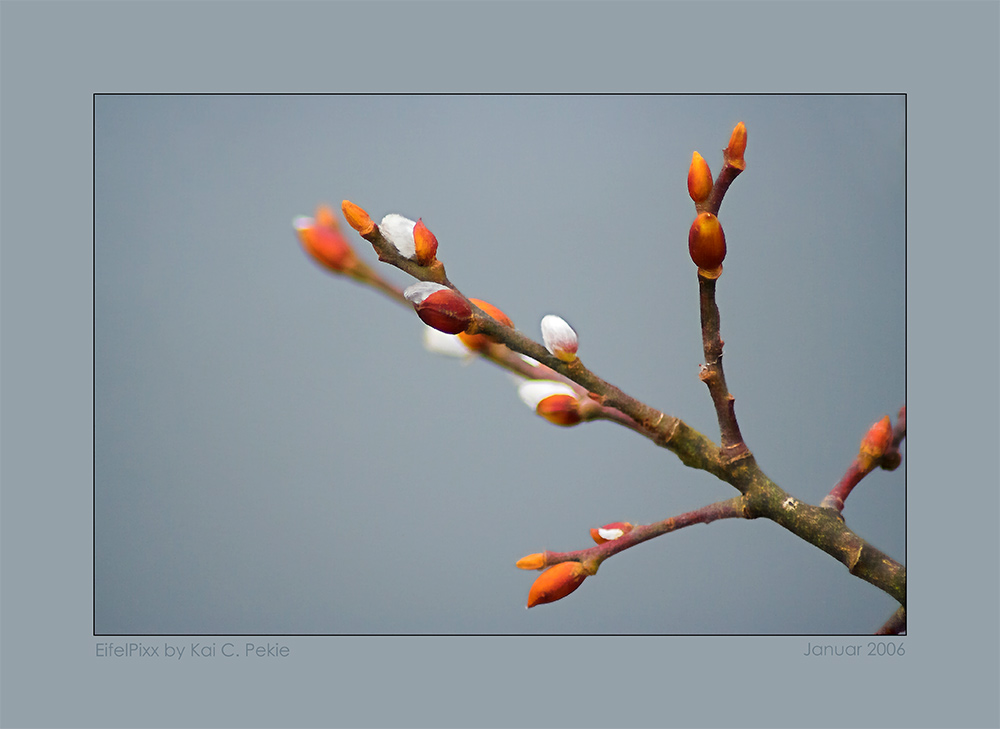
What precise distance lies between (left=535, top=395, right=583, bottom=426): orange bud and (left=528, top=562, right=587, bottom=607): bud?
0.11 metres

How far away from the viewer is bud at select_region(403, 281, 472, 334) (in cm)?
49

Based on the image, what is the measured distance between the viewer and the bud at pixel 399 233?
0.50 meters

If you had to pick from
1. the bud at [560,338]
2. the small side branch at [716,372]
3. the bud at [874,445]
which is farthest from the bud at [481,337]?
the bud at [874,445]

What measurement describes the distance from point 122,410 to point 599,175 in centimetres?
71

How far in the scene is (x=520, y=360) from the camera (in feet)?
2.04

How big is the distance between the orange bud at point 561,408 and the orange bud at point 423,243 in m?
0.15

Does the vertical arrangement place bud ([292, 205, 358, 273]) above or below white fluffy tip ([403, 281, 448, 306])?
above

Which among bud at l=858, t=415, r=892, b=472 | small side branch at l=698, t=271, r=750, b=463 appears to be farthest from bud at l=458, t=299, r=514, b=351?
bud at l=858, t=415, r=892, b=472

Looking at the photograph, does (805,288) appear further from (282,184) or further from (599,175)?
(282,184)

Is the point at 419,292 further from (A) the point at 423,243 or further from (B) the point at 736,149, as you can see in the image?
(B) the point at 736,149

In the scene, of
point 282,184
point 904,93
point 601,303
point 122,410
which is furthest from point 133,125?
point 904,93

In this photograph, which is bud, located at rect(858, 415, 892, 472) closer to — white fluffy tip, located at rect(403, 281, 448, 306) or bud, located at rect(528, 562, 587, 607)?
bud, located at rect(528, 562, 587, 607)

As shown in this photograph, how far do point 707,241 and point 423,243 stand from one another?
7.6 inches

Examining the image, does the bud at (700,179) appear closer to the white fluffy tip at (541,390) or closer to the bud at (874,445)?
the white fluffy tip at (541,390)
